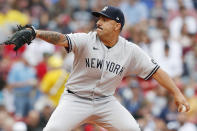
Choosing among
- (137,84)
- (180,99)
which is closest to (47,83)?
(137,84)

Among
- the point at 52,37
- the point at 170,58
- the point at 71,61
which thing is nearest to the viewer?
the point at 52,37

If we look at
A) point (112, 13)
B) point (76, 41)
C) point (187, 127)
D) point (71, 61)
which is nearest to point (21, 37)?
point (76, 41)

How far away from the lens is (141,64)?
7.46 m

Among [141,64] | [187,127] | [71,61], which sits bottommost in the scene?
[187,127]

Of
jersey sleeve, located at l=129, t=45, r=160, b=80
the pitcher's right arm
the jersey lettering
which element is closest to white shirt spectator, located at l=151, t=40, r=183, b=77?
jersey sleeve, located at l=129, t=45, r=160, b=80

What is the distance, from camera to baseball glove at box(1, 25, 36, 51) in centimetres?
625

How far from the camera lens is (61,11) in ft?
51.8

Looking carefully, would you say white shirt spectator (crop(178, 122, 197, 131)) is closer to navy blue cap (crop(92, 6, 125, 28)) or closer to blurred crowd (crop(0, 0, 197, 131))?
blurred crowd (crop(0, 0, 197, 131))

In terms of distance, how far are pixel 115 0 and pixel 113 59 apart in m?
1.28

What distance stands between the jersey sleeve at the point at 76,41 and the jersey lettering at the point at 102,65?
0.71 ft

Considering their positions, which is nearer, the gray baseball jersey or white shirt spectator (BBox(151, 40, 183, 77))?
the gray baseball jersey

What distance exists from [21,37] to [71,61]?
507 cm

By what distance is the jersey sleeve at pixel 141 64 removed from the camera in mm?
7406

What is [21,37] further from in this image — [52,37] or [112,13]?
[112,13]
